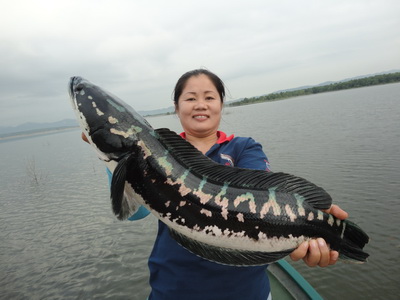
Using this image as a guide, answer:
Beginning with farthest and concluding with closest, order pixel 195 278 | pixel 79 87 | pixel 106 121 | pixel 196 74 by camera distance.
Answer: pixel 196 74 < pixel 79 87 < pixel 106 121 < pixel 195 278

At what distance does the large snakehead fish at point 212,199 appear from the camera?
7.04ft

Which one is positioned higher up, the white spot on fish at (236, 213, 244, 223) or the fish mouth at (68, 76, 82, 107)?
the fish mouth at (68, 76, 82, 107)

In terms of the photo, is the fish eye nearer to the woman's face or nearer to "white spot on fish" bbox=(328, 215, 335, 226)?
the woman's face

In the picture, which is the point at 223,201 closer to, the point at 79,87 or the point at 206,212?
Answer: the point at 206,212

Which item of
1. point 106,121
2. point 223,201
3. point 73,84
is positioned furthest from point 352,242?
point 73,84

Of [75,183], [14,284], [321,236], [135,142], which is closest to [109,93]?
[135,142]

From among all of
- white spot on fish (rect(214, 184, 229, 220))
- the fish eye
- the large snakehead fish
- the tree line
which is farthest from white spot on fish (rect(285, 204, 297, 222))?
the tree line

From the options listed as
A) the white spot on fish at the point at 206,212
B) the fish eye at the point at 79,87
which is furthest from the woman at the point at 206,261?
the fish eye at the point at 79,87

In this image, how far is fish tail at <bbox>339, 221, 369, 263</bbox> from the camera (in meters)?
2.28

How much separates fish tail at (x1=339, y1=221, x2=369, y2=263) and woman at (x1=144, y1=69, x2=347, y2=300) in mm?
122

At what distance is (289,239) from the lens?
214 cm

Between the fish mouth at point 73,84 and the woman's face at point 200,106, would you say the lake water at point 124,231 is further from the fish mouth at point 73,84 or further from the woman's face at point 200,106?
the fish mouth at point 73,84

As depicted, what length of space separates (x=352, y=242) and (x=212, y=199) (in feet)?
4.48

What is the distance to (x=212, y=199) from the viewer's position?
2215mm
